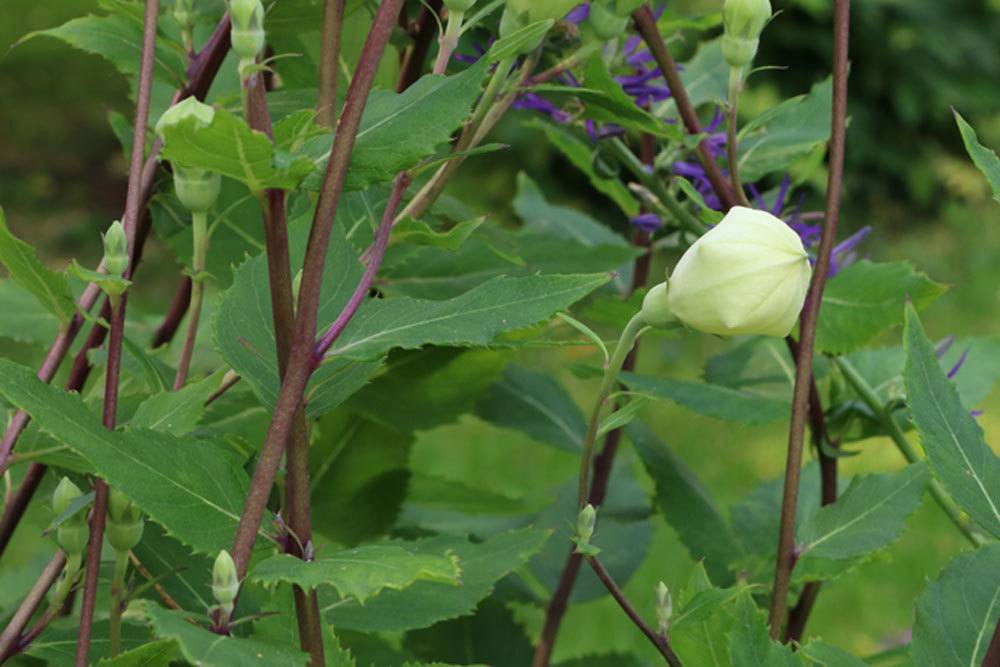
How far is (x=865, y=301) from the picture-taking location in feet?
2.42

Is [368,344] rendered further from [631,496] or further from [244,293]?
[631,496]

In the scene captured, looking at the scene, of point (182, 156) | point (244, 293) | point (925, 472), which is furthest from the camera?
point (925, 472)

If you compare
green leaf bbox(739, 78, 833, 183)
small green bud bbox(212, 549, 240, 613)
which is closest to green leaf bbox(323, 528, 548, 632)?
small green bud bbox(212, 549, 240, 613)

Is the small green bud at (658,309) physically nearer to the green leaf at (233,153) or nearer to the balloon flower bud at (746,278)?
the balloon flower bud at (746,278)

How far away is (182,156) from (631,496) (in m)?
0.60

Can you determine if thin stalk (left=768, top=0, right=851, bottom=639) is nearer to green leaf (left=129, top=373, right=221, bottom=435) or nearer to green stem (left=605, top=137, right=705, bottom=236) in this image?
green stem (left=605, top=137, right=705, bottom=236)

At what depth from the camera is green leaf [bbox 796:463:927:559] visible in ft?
2.04

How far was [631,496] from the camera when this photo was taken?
98cm

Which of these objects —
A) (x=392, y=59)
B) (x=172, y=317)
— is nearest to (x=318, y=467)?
(x=172, y=317)

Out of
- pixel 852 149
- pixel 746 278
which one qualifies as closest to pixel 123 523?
pixel 746 278

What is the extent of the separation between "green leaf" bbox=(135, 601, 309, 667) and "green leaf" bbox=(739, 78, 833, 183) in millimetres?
452

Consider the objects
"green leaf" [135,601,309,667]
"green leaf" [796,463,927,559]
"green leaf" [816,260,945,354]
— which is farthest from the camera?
"green leaf" [816,260,945,354]

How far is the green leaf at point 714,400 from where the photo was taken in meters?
0.75

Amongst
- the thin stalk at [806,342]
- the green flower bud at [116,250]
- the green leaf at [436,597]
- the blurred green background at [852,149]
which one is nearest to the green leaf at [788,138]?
the thin stalk at [806,342]
